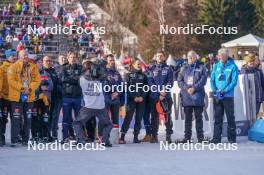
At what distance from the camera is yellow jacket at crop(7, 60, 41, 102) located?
537 inches

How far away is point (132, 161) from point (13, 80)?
3527 millimetres

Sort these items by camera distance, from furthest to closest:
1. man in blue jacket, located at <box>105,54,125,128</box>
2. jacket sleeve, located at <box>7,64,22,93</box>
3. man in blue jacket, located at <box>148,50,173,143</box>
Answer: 1. man in blue jacket, located at <box>148,50,173,143</box>
2. man in blue jacket, located at <box>105,54,125,128</box>
3. jacket sleeve, located at <box>7,64,22,93</box>

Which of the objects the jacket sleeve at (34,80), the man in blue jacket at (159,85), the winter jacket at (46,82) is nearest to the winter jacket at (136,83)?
the man in blue jacket at (159,85)

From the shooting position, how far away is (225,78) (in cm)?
1445

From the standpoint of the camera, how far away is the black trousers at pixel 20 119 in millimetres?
13695

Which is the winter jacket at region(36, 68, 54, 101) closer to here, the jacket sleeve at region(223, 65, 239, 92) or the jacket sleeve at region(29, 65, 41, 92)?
the jacket sleeve at region(29, 65, 41, 92)

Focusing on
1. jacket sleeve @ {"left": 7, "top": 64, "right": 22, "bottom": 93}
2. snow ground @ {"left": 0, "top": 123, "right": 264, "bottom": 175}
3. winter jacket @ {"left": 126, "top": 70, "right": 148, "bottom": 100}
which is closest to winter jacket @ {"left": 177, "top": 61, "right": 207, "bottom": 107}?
winter jacket @ {"left": 126, "top": 70, "right": 148, "bottom": 100}

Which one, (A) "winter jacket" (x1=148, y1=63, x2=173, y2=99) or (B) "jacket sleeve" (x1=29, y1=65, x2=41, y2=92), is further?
(A) "winter jacket" (x1=148, y1=63, x2=173, y2=99)

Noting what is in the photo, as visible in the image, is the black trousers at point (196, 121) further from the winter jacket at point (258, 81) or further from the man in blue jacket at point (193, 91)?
the winter jacket at point (258, 81)

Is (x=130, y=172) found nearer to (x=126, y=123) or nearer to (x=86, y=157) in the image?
(x=86, y=157)

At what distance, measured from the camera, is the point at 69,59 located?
14.4 meters

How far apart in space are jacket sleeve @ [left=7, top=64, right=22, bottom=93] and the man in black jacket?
3.54ft

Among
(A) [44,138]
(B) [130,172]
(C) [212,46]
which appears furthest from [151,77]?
(C) [212,46]

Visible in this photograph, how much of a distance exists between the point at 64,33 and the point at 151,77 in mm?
23809
